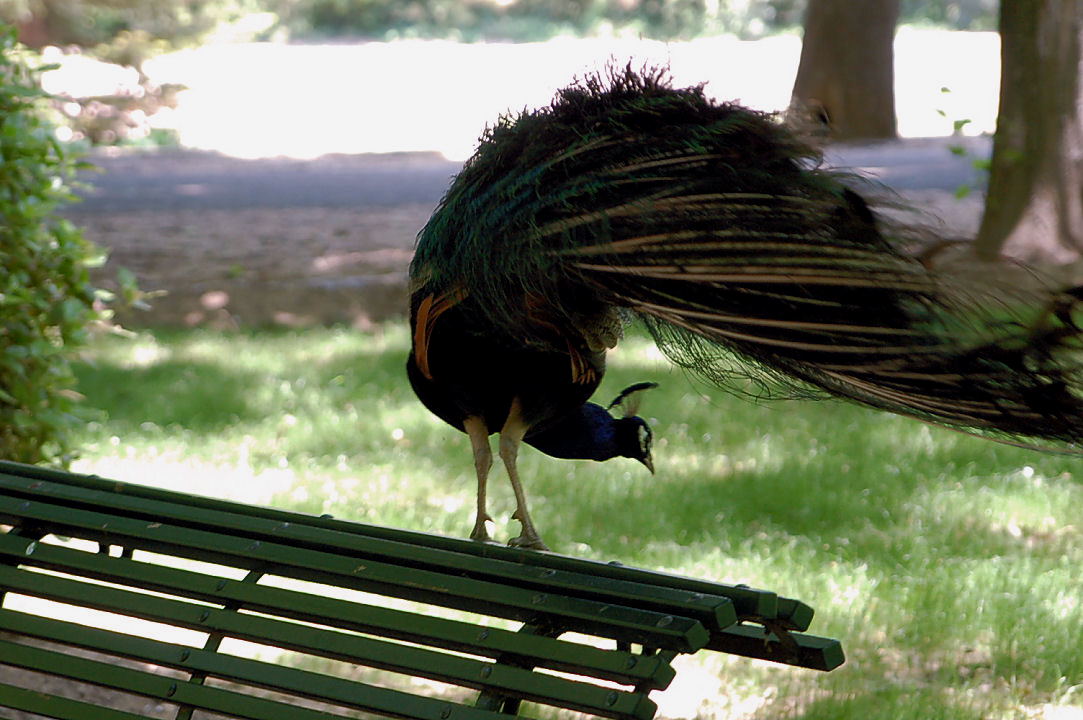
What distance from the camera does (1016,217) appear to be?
760cm

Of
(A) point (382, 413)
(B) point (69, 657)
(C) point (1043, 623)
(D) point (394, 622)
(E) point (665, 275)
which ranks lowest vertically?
(A) point (382, 413)

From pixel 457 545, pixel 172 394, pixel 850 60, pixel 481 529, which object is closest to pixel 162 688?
pixel 457 545

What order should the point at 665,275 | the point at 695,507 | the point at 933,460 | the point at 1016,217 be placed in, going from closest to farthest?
1. the point at 665,275
2. the point at 695,507
3. the point at 933,460
4. the point at 1016,217

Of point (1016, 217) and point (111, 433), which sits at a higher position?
point (1016, 217)

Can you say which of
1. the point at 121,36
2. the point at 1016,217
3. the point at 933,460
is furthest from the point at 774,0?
the point at 933,460

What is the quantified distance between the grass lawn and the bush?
0.37 m

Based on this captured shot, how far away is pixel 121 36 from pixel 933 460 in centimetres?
1580

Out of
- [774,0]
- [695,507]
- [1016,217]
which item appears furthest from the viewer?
[774,0]

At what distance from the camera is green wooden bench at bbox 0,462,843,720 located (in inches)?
92.7

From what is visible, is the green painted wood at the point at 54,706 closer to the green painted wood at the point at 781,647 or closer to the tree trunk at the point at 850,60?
the green painted wood at the point at 781,647

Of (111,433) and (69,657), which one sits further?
(111,433)

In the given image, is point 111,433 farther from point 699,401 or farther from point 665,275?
point 665,275

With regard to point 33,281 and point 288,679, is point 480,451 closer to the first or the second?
point 288,679

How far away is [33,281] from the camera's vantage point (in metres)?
4.36
